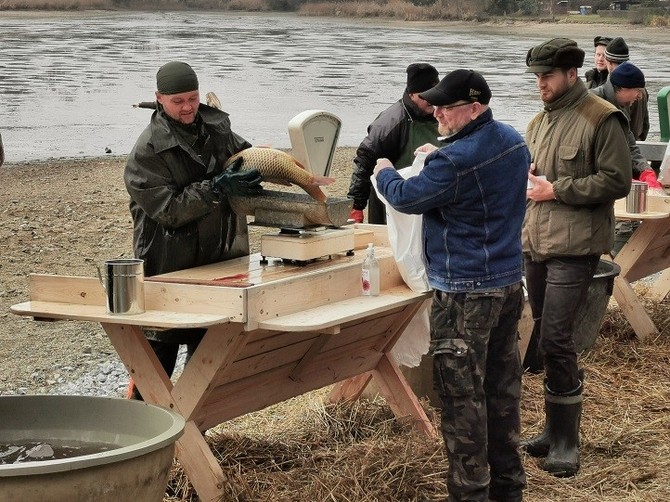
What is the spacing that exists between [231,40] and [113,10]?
926 inches

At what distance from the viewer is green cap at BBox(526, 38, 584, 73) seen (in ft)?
18.7

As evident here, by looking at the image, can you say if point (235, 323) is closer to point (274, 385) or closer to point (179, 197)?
point (179, 197)

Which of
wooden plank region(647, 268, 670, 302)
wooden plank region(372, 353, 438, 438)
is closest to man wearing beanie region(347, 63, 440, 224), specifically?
wooden plank region(372, 353, 438, 438)

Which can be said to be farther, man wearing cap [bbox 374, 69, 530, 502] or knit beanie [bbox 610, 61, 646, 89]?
knit beanie [bbox 610, 61, 646, 89]

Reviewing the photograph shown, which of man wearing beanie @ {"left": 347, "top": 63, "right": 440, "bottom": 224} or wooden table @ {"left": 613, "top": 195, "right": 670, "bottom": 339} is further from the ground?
man wearing beanie @ {"left": 347, "top": 63, "right": 440, "bottom": 224}

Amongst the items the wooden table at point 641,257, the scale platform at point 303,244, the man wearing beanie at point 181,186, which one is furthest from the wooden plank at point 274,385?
the wooden table at point 641,257

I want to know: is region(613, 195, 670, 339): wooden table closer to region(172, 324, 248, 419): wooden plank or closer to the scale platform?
the scale platform

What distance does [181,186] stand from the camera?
17.3 ft

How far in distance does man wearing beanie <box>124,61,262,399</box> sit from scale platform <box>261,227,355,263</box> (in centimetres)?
22

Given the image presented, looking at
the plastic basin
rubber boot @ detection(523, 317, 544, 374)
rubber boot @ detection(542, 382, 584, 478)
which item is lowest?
rubber boot @ detection(523, 317, 544, 374)

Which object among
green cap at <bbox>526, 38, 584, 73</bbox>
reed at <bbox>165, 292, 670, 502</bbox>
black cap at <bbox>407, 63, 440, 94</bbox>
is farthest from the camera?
black cap at <bbox>407, 63, 440, 94</bbox>

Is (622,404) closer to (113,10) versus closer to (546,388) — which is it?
(546,388)

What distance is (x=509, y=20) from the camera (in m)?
57.4

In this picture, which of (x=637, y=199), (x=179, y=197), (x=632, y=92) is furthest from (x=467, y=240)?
(x=632, y=92)
